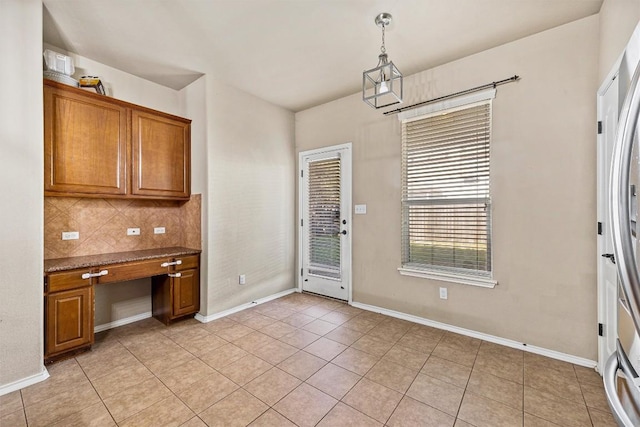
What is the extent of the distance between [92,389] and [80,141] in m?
2.13

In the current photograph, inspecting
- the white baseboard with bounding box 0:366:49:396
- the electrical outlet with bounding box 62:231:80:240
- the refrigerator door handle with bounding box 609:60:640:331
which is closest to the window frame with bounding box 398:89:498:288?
the refrigerator door handle with bounding box 609:60:640:331

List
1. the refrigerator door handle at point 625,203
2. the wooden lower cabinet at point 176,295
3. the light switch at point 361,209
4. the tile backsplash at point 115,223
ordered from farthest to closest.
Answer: the light switch at point 361,209
the wooden lower cabinet at point 176,295
the tile backsplash at point 115,223
the refrigerator door handle at point 625,203

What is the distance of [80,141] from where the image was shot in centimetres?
268

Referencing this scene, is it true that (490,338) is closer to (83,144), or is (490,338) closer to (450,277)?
(450,277)

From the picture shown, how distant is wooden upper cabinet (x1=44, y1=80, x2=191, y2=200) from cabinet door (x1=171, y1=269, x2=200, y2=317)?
0.95 m

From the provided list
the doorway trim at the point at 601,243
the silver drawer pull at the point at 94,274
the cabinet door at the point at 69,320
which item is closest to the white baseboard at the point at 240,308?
the cabinet door at the point at 69,320

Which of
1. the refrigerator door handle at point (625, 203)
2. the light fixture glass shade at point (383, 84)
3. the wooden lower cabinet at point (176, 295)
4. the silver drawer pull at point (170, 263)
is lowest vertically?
the wooden lower cabinet at point (176, 295)

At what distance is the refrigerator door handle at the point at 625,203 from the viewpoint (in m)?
0.78

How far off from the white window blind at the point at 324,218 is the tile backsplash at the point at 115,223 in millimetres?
1623

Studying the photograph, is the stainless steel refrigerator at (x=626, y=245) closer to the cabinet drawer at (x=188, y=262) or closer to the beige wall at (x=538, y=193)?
the beige wall at (x=538, y=193)

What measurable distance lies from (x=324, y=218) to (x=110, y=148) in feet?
8.65

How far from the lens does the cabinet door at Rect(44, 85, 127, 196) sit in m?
2.50

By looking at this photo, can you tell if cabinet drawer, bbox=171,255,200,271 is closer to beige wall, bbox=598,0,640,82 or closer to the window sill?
the window sill

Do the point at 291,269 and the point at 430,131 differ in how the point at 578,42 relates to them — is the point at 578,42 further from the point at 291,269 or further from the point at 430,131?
the point at 291,269
